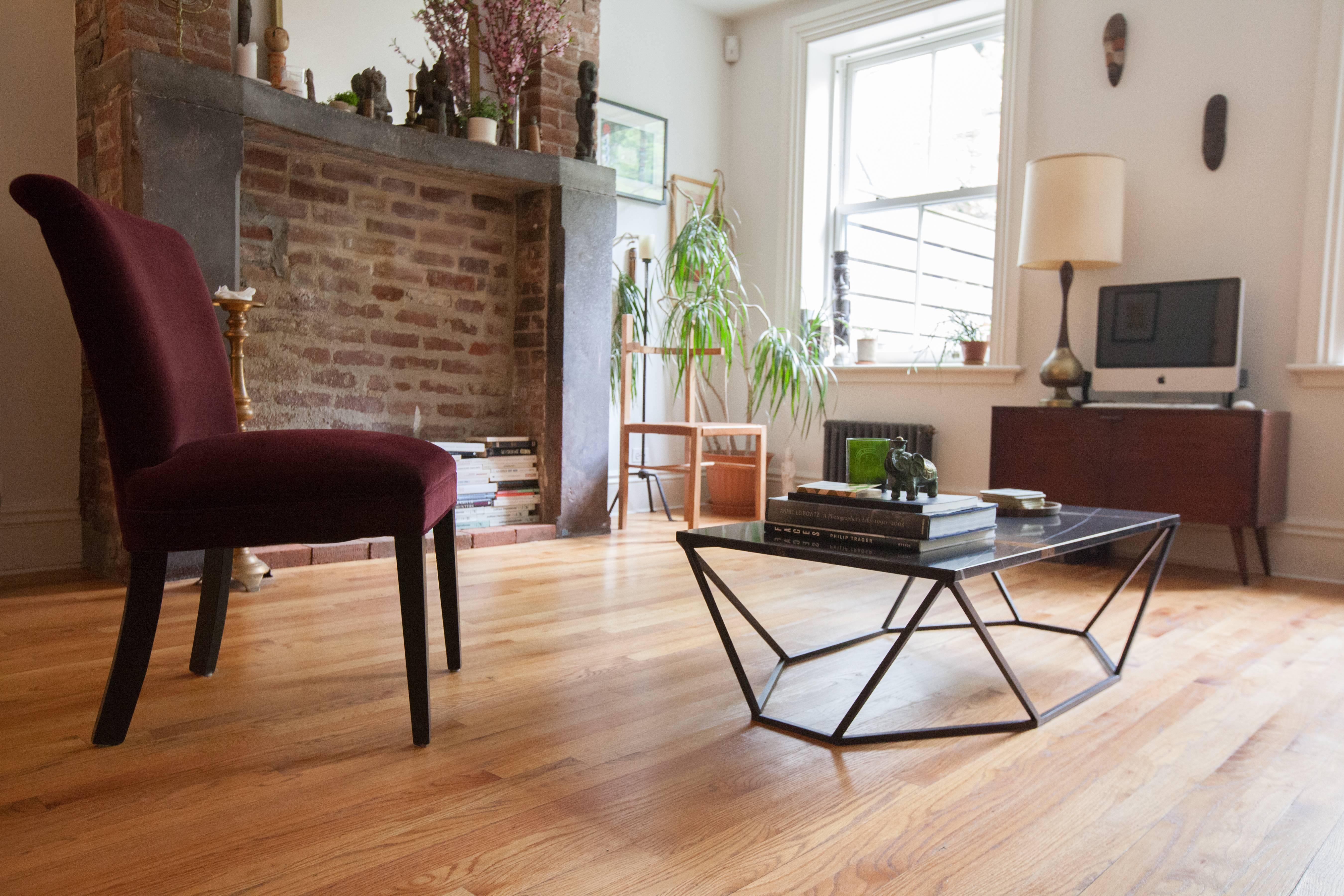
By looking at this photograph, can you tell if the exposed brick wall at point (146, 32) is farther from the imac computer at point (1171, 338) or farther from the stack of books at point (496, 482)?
the imac computer at point (1171, 338)

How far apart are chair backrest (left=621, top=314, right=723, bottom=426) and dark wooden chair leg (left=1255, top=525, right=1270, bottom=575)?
226 cm

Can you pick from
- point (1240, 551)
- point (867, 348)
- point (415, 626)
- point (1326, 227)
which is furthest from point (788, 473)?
point (415, 626)

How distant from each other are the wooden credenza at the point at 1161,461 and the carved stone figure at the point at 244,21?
311 centimetres

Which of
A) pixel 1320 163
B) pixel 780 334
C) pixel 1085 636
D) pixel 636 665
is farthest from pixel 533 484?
pixel 1320 163

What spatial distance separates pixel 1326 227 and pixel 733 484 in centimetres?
267

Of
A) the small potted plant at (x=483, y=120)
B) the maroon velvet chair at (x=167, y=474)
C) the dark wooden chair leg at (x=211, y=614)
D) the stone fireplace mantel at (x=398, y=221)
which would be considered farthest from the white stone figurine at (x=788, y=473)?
the maroon velvet chair at (x=167, y=474)

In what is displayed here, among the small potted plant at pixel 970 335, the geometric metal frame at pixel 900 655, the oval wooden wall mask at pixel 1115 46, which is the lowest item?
the geometric metal frame at pixel 900 655

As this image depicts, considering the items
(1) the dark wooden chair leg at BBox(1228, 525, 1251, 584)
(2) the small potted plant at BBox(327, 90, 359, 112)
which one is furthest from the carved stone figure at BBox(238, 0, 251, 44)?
(1) the dark wooden chair leg at BBox(1228, 525, 1251, 584)

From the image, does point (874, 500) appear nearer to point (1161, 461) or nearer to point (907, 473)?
point (907, 473)

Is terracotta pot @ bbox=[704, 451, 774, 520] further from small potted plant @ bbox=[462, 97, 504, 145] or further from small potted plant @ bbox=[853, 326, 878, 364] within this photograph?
small potted plant @ bbox=[462, 97, 504, 145]

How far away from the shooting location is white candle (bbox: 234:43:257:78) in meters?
3.06

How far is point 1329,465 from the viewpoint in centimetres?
344

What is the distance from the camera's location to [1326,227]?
3393 mm

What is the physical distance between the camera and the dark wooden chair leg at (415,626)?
1599 millimetres
